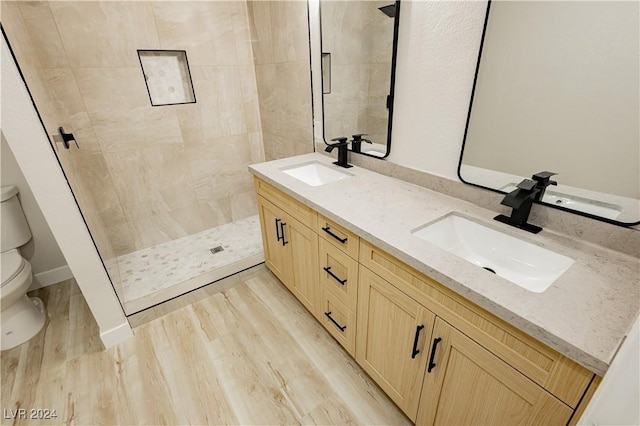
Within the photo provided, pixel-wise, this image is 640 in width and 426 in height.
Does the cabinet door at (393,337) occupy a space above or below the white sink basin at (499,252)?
below

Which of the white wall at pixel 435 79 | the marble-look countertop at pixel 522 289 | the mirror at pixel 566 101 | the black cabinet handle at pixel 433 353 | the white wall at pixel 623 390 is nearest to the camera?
the white wall at pixel 623 390

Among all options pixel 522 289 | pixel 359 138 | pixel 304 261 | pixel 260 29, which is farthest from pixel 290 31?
pixel 522 289

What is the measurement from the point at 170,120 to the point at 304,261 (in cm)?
165

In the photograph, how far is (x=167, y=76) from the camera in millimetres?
2229

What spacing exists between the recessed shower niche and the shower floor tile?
1.20m

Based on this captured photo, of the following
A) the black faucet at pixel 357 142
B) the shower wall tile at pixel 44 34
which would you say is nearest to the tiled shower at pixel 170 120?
the shower wall tile at pixel 44 34

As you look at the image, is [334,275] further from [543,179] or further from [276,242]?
[543,179]

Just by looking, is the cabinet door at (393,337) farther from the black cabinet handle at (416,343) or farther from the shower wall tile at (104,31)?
the shower wall tile at (104,31)

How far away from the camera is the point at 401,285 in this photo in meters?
1.01

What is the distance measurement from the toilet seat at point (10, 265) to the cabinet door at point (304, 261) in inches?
60.8

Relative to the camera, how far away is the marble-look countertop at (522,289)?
63 centimetres

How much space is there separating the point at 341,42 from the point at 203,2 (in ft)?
4.08

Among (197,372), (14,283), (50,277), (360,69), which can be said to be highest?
(360,69)

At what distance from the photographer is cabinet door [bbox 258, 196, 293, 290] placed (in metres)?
1.77
